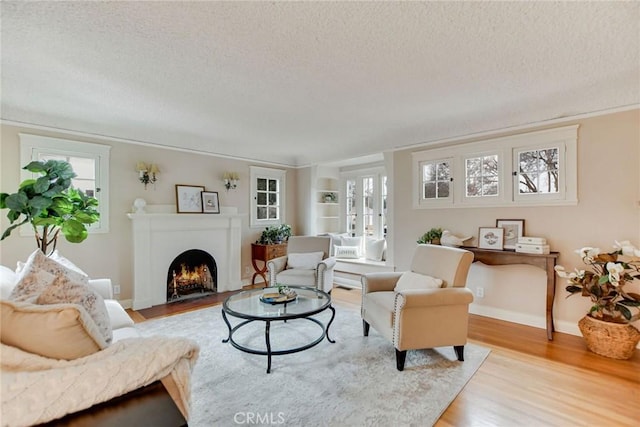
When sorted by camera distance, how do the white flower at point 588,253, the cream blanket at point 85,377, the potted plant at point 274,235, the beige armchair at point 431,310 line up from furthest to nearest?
1. the potted plant at point 274,235
2. the white flower at point 588,253
3. the beige armchair at point 431,310
4. the cream blanket at point 85,377

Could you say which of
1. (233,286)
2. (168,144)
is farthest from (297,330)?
(168,144)

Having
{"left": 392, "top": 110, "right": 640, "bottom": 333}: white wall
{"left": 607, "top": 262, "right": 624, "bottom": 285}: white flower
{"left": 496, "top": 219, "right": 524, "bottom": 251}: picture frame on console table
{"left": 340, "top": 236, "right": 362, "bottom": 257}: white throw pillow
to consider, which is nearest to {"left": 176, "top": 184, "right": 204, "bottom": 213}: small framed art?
{"left": 340, "top": 236, "right": 362, "bottom": 257}: white throw pillow

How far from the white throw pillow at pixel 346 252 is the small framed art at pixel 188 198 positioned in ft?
8.11

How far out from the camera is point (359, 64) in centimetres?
226

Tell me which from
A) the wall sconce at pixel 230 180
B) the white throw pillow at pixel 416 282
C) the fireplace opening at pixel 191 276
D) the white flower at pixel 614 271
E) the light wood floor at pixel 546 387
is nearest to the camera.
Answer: the light wood floor at pixel 546 387

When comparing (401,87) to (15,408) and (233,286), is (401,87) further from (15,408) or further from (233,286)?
(233,286)

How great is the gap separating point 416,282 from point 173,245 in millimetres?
3370

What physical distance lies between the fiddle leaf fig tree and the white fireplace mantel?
40.0 inches

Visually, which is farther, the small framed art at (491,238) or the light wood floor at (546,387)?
the small framed art at (491,238)

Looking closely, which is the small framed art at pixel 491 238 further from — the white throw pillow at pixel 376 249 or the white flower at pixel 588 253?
the white throw pillow at pixel 376 249

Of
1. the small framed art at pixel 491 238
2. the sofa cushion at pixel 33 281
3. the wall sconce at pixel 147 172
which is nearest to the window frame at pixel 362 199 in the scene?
the small framed art at pixel 491 238

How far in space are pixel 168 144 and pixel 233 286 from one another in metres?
2.41

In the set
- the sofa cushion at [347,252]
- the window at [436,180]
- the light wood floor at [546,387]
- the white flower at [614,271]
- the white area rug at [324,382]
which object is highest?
the window at [436,180]

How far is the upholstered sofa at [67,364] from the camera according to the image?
3.23ft
